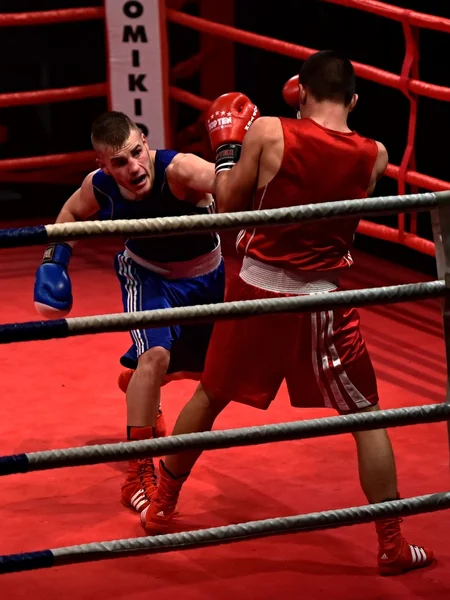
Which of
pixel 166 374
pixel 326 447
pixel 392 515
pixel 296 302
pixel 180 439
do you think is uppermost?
pixel 296 302

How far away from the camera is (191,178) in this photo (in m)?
3.51

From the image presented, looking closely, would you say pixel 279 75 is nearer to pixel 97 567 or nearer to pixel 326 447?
pixel 326 447

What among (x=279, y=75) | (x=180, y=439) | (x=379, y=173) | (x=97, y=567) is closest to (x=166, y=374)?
(x=97, y=567)

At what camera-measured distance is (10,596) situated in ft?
9.85

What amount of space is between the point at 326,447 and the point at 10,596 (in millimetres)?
1265

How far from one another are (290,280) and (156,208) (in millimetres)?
671

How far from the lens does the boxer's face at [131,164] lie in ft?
11.5

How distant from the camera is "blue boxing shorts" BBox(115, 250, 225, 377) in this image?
3.68 m

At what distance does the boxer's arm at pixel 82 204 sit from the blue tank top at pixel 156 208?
0.02m

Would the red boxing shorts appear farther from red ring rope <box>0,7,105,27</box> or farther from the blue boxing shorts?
red ring rope <box>0,7,105,27</box>

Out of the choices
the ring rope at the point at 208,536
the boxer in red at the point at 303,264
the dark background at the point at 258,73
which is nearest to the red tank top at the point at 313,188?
the boxer in red at the point at 303,264

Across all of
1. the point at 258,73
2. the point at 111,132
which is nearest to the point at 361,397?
the point at 111,132

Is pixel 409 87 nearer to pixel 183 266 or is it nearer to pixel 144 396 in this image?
pixel 183 266

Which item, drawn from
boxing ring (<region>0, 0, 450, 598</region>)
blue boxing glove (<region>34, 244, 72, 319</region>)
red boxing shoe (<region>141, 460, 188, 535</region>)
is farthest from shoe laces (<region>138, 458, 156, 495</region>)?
boxing ring (<region>0, 0, 450, 598</region>)
